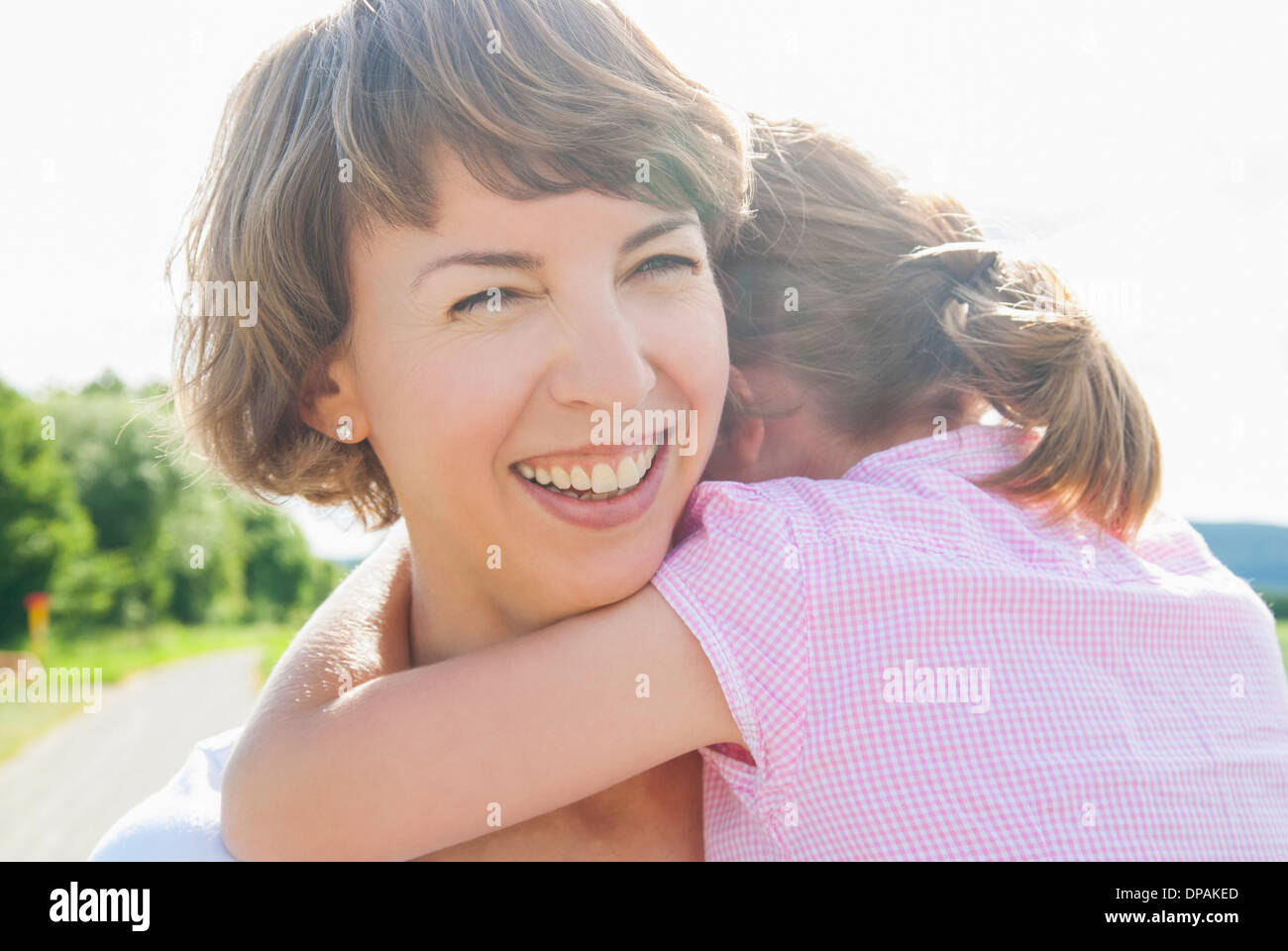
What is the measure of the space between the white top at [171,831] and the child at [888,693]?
0.09 m

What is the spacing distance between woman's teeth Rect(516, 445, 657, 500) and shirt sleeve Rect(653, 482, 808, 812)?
0.19 metres

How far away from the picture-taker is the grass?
2187cm

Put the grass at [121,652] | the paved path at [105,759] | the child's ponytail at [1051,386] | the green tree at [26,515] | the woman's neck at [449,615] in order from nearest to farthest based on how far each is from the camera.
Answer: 1. the child's ponytail at [1051,386]
2. the woman's neck at [449,615]
3. the paved path at [105,759]
4. the grass at [121,652]
5. the green tree at [26,515]

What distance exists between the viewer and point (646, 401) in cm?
199

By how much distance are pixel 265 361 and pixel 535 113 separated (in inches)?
32.0

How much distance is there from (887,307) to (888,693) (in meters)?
1.07

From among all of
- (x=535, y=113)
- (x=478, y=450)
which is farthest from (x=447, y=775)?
(x=535, y=113)

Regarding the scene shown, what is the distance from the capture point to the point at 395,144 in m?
1.95

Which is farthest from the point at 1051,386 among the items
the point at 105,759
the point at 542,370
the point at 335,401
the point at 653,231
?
the point at 105,759

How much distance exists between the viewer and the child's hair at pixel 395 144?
193 centimetres

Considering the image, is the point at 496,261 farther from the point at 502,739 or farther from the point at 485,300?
the point at 502,739

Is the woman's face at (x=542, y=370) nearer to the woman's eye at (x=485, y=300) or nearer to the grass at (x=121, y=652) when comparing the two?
the woman's eye at (x=485, y=300)

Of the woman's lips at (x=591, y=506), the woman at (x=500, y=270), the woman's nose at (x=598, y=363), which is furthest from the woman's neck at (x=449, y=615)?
the woman's nose at (x=598, y=363)

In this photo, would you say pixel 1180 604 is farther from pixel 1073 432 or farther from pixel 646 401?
pixel 646 401
